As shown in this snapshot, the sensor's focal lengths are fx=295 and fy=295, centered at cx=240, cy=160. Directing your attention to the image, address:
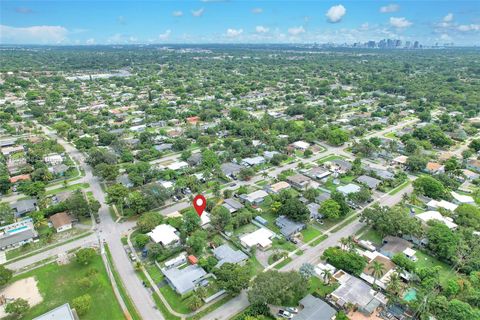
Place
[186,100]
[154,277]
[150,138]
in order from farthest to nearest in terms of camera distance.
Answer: [186,100] < [150,138] < [154,277]

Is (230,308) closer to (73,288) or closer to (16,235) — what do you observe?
(73,288)

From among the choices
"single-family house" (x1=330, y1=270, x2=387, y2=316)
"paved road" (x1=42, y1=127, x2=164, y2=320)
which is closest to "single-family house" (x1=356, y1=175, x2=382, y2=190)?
"single-family house" (x1=330, y1=270, x2=387, y2=316)

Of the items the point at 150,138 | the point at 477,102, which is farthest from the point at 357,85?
the point at 150,138

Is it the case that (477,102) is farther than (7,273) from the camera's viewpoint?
Answer: Yes

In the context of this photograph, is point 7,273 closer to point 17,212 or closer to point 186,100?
point 17,212

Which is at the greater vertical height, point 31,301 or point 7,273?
point 7,273

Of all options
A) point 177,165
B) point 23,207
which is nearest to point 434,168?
point 177,165

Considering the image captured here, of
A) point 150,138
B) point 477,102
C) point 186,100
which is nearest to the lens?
point 150,138
